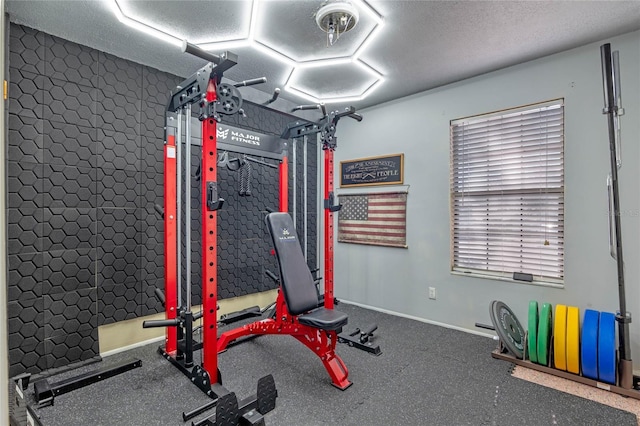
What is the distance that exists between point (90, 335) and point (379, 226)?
9.97 ft

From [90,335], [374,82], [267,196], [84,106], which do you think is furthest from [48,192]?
[374,82]

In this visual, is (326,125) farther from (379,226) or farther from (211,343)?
(211,343)

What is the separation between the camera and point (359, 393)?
228 cm

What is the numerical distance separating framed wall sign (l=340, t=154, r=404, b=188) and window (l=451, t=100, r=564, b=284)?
633mm

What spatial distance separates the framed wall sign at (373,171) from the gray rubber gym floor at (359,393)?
188cm

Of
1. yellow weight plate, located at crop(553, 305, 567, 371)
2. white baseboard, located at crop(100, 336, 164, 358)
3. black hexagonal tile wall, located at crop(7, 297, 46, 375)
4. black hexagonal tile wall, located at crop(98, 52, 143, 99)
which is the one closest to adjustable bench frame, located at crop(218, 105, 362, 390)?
white baseboard, located at crop(100, 336, 164, 358)

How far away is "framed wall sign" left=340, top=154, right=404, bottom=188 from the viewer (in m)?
3.89

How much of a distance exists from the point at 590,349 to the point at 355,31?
2.85 metres

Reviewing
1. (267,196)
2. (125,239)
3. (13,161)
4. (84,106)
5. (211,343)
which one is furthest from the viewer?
(267,196)

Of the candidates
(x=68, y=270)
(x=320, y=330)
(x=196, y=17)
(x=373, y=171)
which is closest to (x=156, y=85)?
(x=196, y=17)

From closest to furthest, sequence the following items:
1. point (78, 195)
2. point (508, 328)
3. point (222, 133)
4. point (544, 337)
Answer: point (544, 337) → point (78, 195) → point (508, 328) → point (222, 133)

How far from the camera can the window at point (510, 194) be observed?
2906 mm

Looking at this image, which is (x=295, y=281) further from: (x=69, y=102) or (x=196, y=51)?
(x=69, y=102)

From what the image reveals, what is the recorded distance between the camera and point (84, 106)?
267 cm
